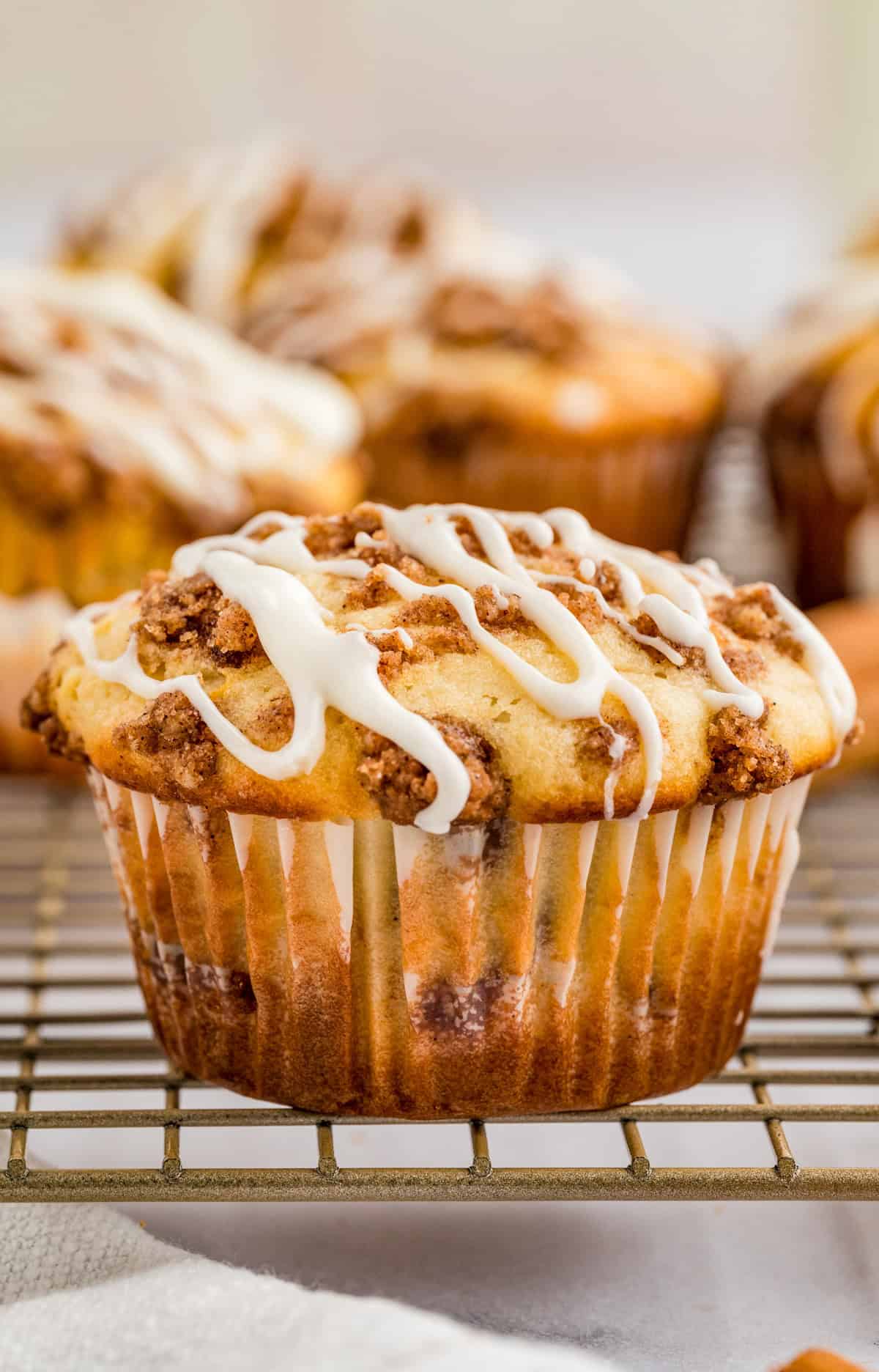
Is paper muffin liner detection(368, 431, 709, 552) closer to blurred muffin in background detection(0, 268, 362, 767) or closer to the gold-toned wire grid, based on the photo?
blurred muffin in background detection(0, 268, 362, 767)

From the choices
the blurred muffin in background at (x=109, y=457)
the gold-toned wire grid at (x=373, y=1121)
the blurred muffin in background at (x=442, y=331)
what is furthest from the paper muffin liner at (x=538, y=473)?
the gold-toned wire grid at (x=373, y=1121)

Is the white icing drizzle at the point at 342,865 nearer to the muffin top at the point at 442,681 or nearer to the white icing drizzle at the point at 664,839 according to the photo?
the muffin top at the point at 442,681

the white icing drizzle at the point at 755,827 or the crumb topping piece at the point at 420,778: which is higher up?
the crumb topping piece at the point at 420,778

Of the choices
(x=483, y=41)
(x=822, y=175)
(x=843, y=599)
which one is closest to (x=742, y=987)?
(x=843, y=599)

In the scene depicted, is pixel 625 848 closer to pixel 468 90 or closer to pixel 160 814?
pixel 160 814

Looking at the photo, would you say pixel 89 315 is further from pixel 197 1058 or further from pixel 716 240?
pixel 716 240

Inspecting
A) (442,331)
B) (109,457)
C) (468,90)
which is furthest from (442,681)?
(468,90)
